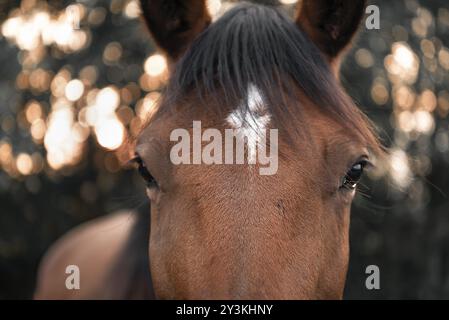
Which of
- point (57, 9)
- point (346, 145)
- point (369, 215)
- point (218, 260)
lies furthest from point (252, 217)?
point (369, 215)

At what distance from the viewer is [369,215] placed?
682 centimetres

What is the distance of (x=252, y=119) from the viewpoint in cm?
219

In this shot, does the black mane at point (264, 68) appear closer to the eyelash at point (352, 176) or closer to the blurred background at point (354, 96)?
the eyelash at point (352, 176)

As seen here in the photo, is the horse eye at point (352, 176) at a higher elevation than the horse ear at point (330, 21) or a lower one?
lower

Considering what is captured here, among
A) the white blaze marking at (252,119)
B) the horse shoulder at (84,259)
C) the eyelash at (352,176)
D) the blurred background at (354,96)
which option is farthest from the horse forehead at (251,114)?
the blurred background at (354,96)

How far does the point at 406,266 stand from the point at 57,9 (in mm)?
5157

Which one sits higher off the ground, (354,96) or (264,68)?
(264,68)

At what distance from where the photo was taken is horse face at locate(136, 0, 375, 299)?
1.94 meters

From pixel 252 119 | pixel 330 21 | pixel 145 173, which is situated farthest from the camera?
pixel 330 21

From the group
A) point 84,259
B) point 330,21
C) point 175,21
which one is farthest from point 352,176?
point 84,259

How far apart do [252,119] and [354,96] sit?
340 centimetres

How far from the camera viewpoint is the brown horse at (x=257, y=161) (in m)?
1.97

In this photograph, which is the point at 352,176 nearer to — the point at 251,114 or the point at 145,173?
the point at 251,114

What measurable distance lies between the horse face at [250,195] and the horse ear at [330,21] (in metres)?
0.15
